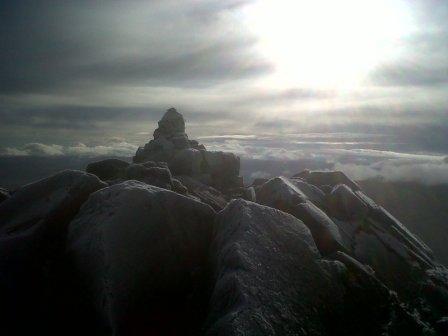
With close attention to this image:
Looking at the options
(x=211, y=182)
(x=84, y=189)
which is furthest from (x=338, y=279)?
(x=211, y=182)

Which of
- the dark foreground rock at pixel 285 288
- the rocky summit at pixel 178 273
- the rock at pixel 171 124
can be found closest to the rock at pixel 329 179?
the rocky summit at pixel 178 273

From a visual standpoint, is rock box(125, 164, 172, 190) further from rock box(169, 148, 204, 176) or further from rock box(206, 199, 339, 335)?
rock box(169, 148, 204, 176)

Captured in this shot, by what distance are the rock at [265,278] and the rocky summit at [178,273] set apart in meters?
0.06

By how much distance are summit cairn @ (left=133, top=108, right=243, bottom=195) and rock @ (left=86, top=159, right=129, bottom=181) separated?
65.7 ft

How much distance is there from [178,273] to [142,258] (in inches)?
83.1

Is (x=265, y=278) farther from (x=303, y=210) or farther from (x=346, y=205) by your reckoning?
(x=346, y=205)

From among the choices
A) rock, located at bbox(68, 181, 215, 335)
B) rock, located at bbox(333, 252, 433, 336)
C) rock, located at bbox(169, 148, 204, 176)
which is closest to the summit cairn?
rock, located at bbox(169, 148, 204, 176)

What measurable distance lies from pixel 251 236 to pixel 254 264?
2206mm

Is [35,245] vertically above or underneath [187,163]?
above

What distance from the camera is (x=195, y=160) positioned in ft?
226

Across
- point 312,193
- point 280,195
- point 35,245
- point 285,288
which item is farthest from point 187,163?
point 285,288

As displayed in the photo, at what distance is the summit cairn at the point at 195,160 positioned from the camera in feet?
219

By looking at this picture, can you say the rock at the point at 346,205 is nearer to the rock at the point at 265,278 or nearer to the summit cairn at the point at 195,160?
the rock at the point at 265,278

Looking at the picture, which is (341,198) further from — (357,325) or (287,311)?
(287,311)
